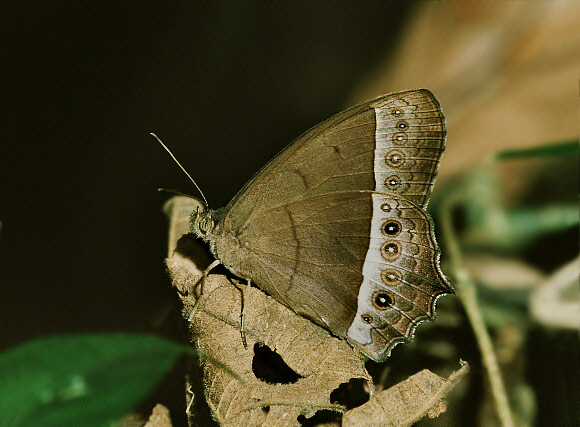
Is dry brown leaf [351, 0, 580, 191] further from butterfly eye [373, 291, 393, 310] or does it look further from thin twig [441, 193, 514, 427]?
butterfly eye [373, 291, 393, 310]

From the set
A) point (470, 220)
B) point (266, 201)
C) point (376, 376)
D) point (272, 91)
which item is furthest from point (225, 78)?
point (376, 376)

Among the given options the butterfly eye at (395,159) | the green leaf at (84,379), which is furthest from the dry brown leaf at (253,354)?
the butterfly eye at (395,159)

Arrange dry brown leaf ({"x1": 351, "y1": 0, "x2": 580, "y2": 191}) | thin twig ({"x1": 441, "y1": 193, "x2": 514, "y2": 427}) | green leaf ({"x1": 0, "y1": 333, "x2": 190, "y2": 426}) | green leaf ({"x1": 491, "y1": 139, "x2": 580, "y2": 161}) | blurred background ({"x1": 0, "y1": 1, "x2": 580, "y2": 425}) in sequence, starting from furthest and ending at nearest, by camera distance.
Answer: dry brown leaf ({"x1": 351, "y1": 0, "x2": 580, "y2": 191}) < blurred background ({"x1": 0, "y1": 1, "x2": 580, "y2": 425}) < green leaf ({"x1": 491, "y1": 139, "x2": 580, "y2": 161}) < thin twig ({"x1": 441, "y1": 193, "x2": 514, "y2": 427}) < green leaf ({"x1": 0, "y1": 333, "x2": 190, "y2": 426})

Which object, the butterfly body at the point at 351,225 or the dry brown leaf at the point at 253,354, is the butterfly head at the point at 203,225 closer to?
the butterfly body at the point at 351,225

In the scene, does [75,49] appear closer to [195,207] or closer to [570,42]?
[195,207]

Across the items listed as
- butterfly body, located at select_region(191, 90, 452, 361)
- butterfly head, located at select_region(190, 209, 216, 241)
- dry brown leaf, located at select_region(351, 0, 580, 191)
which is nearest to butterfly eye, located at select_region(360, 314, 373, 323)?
butterfly body, located at select_region(191, 90, 452, 361)
